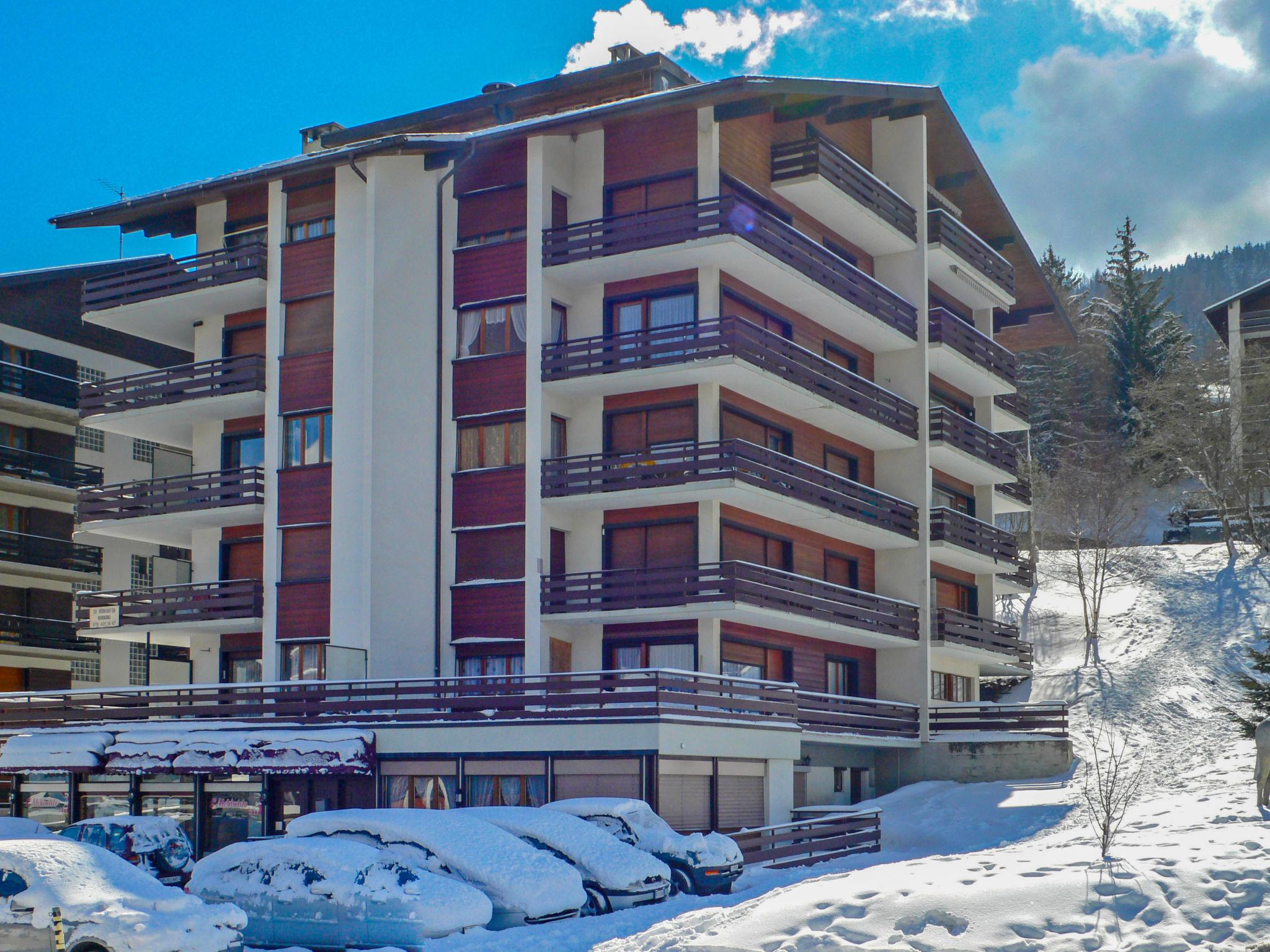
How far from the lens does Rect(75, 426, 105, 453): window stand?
166 ft

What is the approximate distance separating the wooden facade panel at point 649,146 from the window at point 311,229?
298 inches

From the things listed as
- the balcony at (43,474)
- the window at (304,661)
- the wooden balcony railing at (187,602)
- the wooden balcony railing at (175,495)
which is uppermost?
the balcony at (43,474)

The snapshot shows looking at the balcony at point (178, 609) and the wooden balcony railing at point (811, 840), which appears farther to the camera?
the balcony at point (178, 609)

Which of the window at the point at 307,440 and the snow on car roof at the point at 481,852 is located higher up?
the window at the point at 307,440

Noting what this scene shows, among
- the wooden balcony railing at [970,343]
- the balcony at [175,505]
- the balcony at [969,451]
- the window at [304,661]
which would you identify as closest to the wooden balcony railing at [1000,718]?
the balcony at [969,451]

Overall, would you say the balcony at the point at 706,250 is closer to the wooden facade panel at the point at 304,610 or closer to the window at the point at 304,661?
the wooden facade panel at the point at 304,610

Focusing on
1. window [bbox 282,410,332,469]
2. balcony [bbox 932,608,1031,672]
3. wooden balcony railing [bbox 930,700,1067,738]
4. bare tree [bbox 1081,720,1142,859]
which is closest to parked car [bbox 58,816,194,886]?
window [bbox 282,410,332,469]

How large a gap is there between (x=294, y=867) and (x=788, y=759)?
15856 millimetres

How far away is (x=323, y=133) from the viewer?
44625 mm

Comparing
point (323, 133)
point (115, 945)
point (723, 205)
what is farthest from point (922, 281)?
point (115, 945)

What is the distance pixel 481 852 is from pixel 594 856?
2.22 metres

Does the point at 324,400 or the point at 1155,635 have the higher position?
the point at 324,400

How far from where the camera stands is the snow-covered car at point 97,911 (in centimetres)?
1523

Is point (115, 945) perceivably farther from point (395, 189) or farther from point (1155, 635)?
point (1155, 635)
